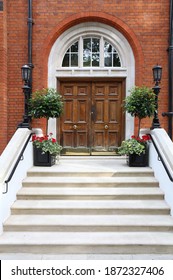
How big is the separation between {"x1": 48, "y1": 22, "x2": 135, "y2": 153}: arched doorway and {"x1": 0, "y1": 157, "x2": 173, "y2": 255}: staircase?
193 centimetres

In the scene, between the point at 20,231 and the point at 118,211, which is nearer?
the point at 20,231

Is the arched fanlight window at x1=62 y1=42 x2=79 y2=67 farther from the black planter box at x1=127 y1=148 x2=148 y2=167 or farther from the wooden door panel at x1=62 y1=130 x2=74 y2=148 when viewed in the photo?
the black planter box at x1=127 y1=148 x2=148 y2=167

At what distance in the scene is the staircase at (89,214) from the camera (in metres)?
3.73

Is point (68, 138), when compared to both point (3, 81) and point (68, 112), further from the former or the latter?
point (3, 81)

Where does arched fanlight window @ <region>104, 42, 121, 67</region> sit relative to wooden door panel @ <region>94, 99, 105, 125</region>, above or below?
Answer: above

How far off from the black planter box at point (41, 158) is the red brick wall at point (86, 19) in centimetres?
163

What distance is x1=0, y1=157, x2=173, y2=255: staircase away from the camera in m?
3.73

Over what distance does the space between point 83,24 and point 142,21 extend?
5.29 ft

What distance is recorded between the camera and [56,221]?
4168mm

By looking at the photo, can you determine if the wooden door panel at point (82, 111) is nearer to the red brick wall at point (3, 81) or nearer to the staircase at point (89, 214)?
the red brick wall at point (3, 81)

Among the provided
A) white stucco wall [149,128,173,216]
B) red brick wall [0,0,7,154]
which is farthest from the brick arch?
white stucco wall [149,128,173,216]

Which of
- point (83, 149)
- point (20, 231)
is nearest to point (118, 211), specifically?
point (20, 231)

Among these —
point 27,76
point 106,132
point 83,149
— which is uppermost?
point 27,76

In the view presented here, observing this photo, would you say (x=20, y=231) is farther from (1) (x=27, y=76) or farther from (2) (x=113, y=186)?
(1) (x=27, y=76)
